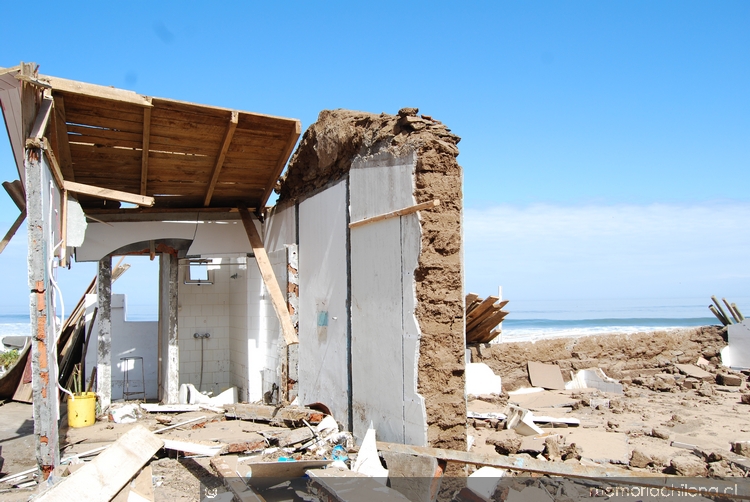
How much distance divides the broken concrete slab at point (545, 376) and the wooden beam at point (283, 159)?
19.7 ft

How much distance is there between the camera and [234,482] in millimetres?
4824

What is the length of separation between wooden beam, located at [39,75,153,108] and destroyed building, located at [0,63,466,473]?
0.02 metres

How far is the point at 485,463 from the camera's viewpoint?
444cm

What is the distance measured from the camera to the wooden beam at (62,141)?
613 cm

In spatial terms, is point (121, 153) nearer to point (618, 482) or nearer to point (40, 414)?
point (40, 414)

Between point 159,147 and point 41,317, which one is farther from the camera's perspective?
point 159,147

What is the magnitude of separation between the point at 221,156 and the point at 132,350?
5116 millimetres

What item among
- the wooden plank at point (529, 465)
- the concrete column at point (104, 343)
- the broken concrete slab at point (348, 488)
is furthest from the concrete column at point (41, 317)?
the concrete column at point (104, 343)

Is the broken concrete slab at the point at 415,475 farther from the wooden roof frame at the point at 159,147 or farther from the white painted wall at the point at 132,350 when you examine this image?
the white painted wall at the point at 132,350

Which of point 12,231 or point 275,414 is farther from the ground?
point 12,231

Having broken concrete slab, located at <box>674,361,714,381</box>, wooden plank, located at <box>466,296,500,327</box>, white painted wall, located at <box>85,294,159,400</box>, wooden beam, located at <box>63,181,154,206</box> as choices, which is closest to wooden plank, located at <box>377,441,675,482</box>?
wooden beam, located at <box>63,181,154,206</box>

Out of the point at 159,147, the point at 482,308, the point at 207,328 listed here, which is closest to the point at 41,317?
the point at 159,147

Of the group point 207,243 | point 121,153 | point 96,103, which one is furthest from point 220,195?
point 96,103

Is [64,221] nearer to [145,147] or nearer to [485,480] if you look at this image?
[145,147]
